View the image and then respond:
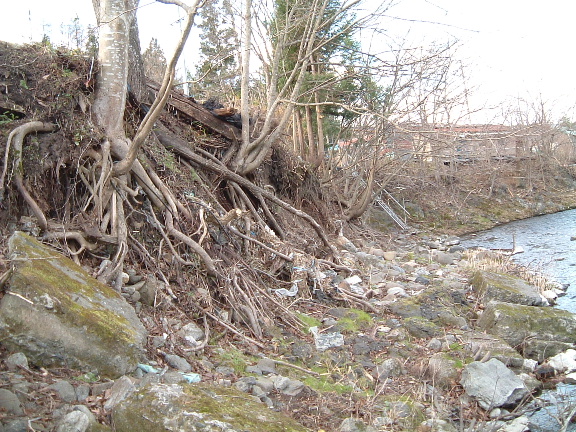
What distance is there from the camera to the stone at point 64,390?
2979 millimetres

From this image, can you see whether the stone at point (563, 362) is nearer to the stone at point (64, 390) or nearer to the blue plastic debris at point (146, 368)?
the blue plastic debris at point (146, 368)

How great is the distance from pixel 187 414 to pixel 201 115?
6.33m

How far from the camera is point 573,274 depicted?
31.0 ft

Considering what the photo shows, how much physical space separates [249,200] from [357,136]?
7.21 meters

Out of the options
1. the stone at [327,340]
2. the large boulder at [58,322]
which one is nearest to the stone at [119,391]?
the large boulder at [58,322]

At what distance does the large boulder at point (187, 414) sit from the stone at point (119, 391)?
0.07 metres

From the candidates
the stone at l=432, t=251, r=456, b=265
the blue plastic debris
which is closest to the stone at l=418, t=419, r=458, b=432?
the blue plastic debris

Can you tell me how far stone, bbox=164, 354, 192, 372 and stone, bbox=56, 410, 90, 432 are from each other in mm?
1109

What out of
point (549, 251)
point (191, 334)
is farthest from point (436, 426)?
point (549, 251)

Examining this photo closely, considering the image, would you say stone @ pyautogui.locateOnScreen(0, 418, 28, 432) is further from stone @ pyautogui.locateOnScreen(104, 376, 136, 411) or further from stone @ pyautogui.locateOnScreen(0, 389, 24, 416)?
stone @ pyautogui.locateOnScreen(104, 376, 136, 411)

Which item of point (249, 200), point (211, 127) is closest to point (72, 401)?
point (249, 200)

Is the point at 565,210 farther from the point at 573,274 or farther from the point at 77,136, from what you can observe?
the point at 77,136

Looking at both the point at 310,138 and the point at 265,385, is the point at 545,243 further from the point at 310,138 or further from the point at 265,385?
the point at 265,385

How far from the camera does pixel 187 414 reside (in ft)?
9.22
